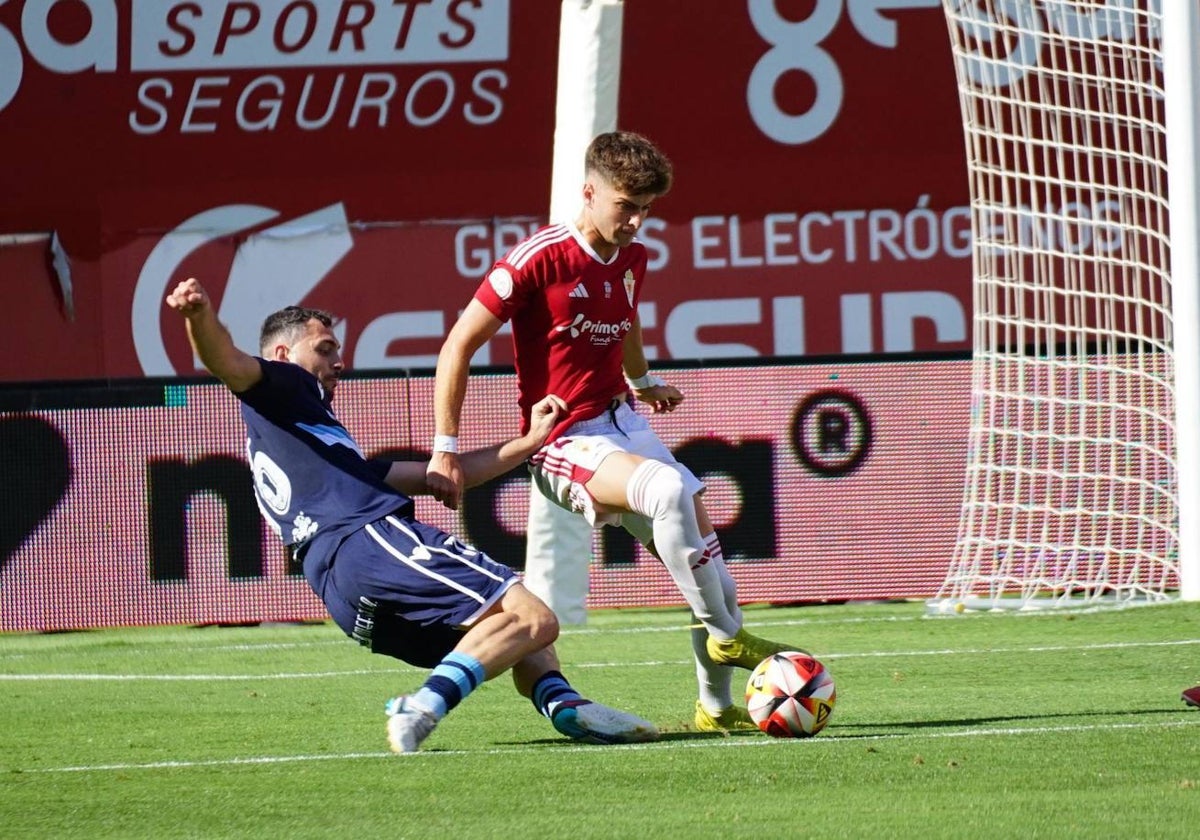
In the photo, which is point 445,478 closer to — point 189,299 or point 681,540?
point 681,540

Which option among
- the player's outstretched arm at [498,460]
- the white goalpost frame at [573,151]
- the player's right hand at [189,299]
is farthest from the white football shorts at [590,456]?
the white goalpost frame at [573,151]

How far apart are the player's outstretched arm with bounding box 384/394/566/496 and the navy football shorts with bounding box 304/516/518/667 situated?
31 cm

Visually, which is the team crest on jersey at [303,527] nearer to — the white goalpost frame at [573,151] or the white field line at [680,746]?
the white field line at [680,746]

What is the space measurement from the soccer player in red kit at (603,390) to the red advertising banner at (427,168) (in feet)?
30.4

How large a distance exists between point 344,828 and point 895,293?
37.7 ft

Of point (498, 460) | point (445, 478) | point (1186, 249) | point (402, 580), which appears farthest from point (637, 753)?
point (1186, 249)

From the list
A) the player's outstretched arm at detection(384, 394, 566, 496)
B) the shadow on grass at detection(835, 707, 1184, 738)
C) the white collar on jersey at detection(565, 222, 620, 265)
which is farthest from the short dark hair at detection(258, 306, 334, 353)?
the shadow on grass at detection(835, 707, 1184, 738)

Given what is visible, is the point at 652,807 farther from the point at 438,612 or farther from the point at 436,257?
the point at 436,257

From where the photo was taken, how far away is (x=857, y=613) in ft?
32.6

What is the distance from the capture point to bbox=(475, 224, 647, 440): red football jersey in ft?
18.5

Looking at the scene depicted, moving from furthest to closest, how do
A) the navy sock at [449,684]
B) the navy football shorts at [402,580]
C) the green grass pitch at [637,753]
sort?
the navy football shorts at [402,580]
the navy sock at [449,684]
the green grass pitch at [637,753]

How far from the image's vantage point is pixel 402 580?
5164 millimetres

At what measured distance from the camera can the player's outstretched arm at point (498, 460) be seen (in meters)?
5.61

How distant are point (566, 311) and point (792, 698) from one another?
1.33 m
